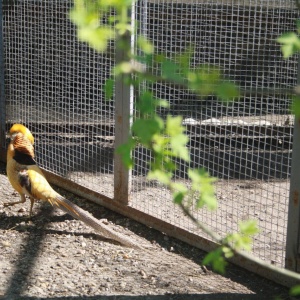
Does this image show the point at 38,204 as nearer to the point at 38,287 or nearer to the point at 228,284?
the point at 38,287

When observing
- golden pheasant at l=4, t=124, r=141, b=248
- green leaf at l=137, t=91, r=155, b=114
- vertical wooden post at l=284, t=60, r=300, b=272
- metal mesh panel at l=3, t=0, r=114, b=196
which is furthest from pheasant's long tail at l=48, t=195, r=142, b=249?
green leaf at l=137, t=91, r=155, b=114

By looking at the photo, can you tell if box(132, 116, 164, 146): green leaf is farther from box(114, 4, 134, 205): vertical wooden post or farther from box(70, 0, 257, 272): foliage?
box(114, 4, 134, 205): vertical wooden post

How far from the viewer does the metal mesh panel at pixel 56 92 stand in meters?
5.14

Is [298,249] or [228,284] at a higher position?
[298,249]

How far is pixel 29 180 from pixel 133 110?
0.95 m

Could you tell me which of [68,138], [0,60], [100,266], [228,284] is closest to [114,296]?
[100,266]

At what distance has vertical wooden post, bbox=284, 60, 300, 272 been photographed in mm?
3439

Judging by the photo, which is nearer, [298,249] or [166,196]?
[298,249]

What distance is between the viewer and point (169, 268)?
12.8 ft

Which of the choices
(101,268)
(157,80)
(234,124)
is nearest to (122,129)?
(234,124)

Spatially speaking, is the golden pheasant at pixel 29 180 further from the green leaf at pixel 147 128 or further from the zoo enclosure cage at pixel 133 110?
the green leaf at pixel 147 128

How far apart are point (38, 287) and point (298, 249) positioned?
1.49m

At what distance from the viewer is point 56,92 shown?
529 centimetres

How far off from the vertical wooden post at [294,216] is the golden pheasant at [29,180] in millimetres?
1364
